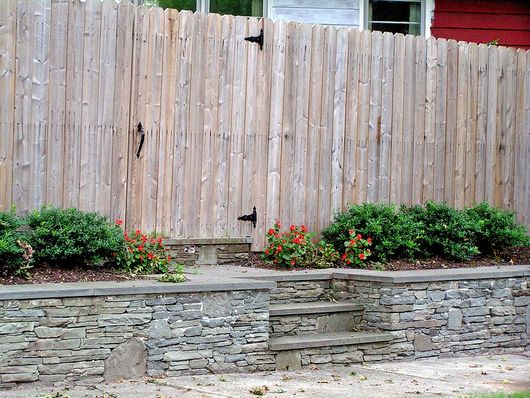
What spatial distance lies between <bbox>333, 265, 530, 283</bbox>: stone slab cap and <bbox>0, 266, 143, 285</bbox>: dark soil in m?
2.09

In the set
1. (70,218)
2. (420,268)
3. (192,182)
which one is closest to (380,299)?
(420,268)

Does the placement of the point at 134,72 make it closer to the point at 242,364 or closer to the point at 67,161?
the point at 67,161

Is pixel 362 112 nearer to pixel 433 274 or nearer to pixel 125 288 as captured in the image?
pixel 433 274

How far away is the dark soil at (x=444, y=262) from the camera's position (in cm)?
998

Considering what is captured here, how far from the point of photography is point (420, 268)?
32.8 ft

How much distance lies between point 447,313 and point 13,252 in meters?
4.08

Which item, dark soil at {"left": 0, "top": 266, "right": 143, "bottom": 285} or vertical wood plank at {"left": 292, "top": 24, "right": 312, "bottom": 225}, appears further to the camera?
vertical wood plank at {"left": 292, "top": 24, "right": 312, "bottom": 225}

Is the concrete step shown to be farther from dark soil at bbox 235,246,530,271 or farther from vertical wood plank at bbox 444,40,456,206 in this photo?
vertical wood plank at bbox 444,40,456,206

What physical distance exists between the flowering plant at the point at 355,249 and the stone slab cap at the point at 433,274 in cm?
32

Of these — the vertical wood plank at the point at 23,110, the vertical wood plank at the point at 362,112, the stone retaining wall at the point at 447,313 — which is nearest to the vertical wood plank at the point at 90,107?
the vertical wood plank at the point at 23,110

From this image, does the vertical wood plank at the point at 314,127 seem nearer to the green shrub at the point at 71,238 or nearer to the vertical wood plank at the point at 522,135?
the green shrub at the point at 71,238

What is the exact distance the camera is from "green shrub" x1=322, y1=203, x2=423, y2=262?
400 inches

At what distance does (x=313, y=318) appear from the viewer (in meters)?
9.09

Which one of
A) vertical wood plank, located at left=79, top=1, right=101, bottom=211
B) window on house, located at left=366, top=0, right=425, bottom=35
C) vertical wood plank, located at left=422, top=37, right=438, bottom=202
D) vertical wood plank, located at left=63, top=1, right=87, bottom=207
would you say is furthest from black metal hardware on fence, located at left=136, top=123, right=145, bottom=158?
window on house, located at left=366, top=0, right=425, bottom=35
